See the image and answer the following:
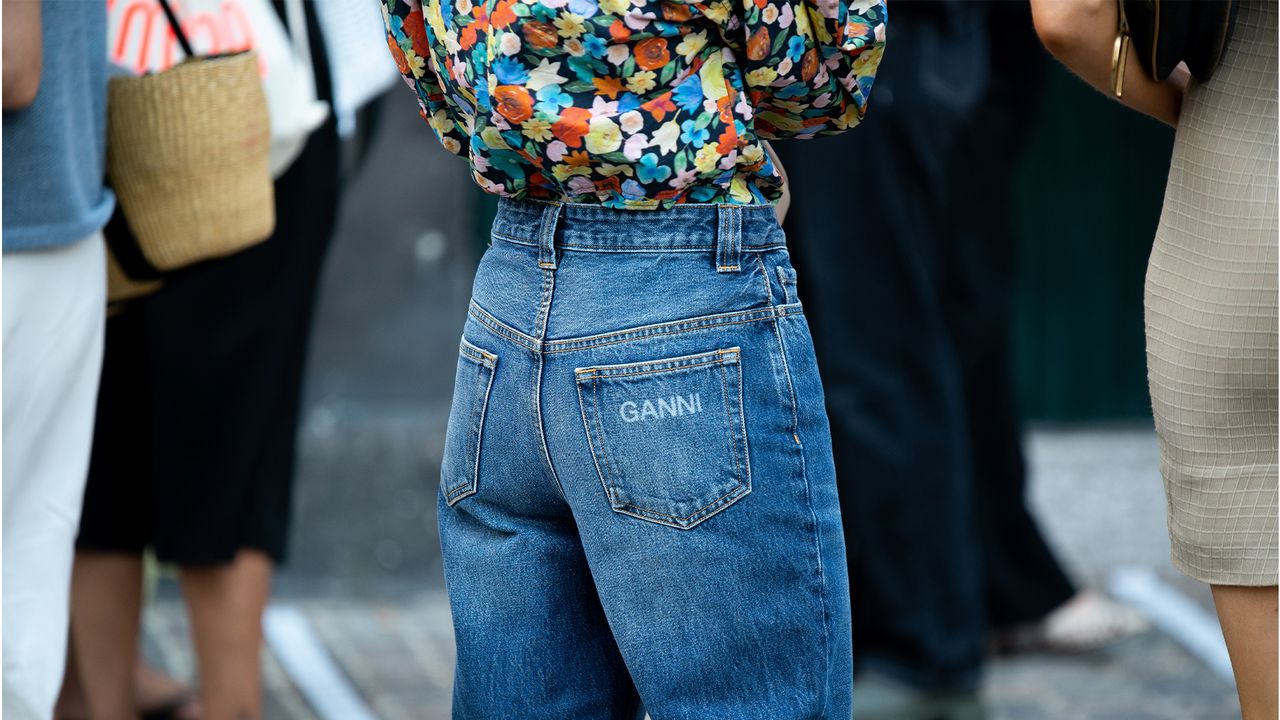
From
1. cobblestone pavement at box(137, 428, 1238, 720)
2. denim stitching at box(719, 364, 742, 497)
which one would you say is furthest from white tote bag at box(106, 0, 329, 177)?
cobblestone pavement at box(137, 428, 1238, 720)

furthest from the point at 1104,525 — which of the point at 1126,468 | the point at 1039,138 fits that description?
the point at 1039,138

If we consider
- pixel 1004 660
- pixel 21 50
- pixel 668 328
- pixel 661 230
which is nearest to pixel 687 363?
pixel 668 328

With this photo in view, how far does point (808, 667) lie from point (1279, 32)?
925 millimetres

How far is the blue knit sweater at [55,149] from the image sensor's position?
93.5 inches

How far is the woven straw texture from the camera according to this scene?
2641 mm

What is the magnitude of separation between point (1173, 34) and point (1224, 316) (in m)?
0.34

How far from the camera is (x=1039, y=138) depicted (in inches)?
258

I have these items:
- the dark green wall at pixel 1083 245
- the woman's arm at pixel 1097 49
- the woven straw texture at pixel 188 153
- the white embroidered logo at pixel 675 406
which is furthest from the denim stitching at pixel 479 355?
the dark green wall at pixel 1083 245

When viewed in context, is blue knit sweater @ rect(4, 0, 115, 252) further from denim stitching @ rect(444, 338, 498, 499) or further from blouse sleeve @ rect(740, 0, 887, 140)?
blouse sleeve @ rect(740, 0, 887, 140)

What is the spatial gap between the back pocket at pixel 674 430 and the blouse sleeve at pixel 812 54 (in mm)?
331

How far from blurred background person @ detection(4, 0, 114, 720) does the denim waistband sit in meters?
0.89

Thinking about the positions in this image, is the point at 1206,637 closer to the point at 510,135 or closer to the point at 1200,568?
the point at 1200,568

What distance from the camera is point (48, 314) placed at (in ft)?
7.95

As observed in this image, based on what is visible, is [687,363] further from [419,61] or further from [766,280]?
[419,61]
